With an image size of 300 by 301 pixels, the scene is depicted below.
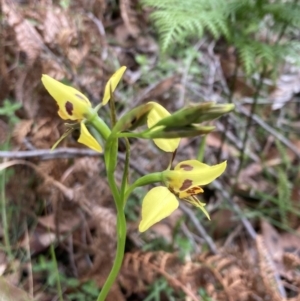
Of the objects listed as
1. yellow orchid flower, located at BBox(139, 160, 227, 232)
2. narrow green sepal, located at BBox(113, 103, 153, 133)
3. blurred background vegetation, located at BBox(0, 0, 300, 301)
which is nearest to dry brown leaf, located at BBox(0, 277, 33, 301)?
blurred background vegetation, located at BBox(0, 0, 300, 301)

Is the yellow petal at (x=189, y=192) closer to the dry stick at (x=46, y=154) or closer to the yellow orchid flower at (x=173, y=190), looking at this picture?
the yellow orchid flower at (x=173, y=190)

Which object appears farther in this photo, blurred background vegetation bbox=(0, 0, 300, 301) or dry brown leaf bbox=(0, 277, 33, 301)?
blurred background vegetation bbox=(0, 0, 300, 301)

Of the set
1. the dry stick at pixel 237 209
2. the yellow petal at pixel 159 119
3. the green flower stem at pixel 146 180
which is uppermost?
the yellow petal at pixel 159 119

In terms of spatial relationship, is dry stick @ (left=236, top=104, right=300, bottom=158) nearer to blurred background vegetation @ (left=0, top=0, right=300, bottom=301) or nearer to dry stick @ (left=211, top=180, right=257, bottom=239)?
blurred background vegetation @ (left=0, top=0, right=300, bottom=301)

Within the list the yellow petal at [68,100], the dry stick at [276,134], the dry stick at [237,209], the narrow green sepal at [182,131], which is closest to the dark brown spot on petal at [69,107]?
the yellow petal at [68,100]

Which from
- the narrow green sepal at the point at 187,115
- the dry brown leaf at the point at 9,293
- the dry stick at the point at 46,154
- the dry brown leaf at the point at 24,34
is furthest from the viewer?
the dry brown leaf at the point at 24,34

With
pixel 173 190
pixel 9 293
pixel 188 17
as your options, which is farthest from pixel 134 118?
pixel 188 17

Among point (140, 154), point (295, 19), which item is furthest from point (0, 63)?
point (295, 19)
